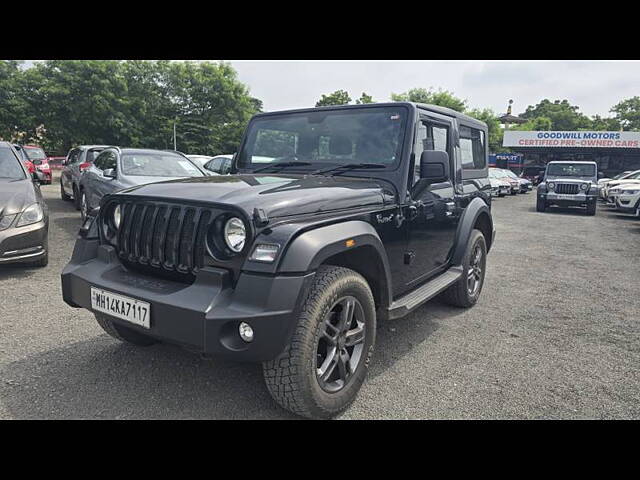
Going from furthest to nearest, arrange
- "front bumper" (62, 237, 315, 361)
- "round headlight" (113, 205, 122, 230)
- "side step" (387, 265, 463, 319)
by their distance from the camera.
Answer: "side step" (387, 265, 463, 319) → "round headlight" (113, 205, 122, 230) → "front bumper" (62, 237, 315, 361)

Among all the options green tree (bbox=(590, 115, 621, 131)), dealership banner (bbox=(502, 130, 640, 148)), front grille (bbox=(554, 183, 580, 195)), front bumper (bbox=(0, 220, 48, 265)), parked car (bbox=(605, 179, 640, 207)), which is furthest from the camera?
green tree (bbox=(590, 115, 621, 131))

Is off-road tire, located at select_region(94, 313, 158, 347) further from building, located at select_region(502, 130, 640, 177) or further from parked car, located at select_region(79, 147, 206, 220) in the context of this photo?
building, located at select_region(502, 130, 640, 177)

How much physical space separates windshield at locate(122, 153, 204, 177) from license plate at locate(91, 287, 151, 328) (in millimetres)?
5482

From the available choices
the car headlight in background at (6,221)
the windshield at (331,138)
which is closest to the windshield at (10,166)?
the car headlight in background at (6,221)

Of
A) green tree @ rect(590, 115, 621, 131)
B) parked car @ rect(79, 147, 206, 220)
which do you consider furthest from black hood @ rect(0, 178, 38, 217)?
green tree @ rect(590, 115, 621, 131)

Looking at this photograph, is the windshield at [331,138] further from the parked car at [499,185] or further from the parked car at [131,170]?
the parked car at [499,185]

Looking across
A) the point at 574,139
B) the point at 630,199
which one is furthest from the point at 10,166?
the point at 574,139

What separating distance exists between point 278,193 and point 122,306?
1.09 metres

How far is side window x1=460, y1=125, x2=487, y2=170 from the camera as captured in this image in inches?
177

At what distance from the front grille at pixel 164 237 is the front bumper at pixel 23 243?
3.16 metres

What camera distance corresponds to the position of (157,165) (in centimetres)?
794

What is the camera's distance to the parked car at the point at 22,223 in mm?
5020

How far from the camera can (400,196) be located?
3.21 m
